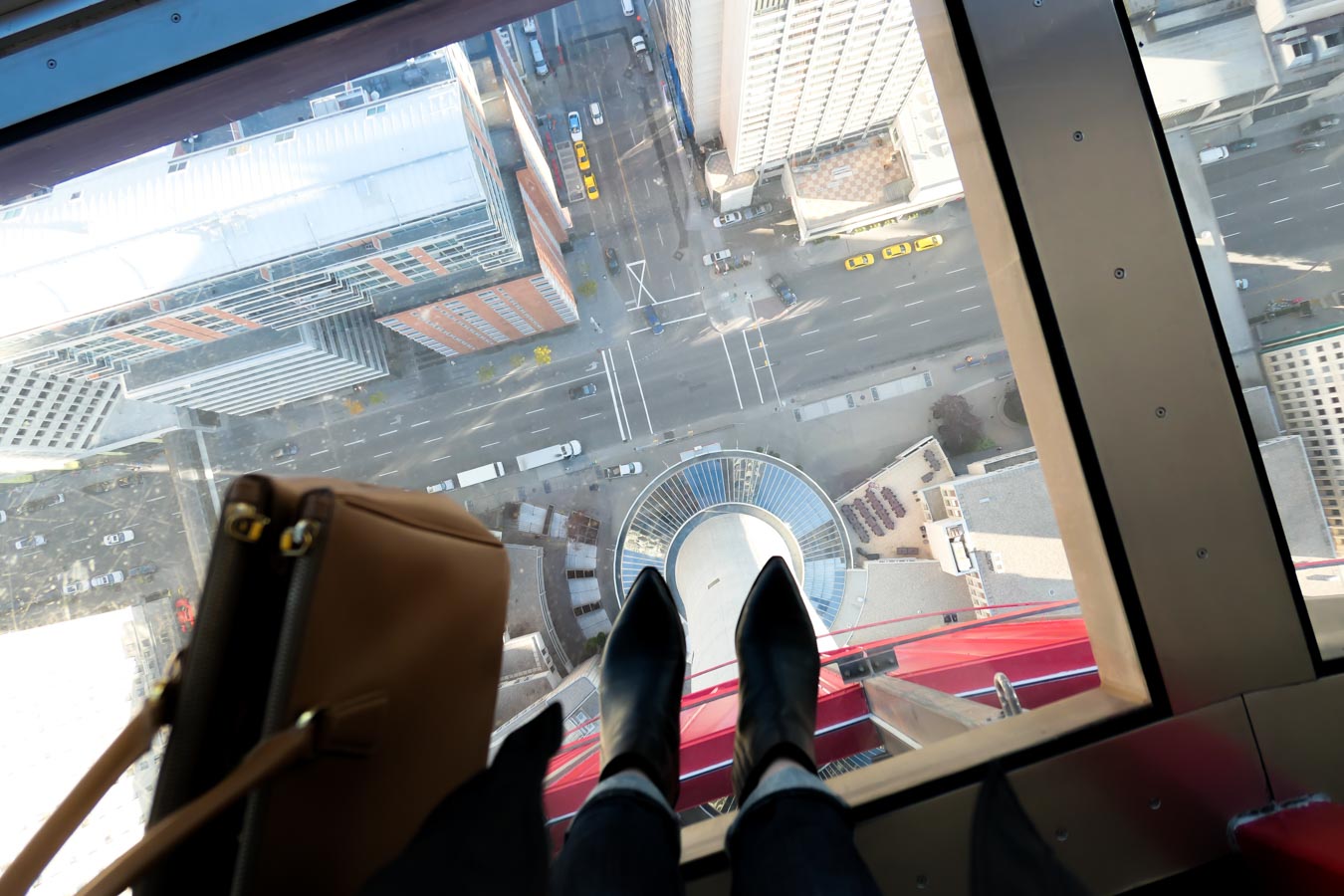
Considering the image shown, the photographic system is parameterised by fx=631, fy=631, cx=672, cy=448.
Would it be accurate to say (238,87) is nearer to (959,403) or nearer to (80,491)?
(80,491)

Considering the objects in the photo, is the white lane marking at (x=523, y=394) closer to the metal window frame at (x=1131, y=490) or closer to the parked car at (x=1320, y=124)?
the metal window frame at (x=1131, y=490)

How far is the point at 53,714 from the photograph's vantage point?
1868 millimetres

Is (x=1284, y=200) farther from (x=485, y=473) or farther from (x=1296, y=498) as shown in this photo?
(x=485, y=473)

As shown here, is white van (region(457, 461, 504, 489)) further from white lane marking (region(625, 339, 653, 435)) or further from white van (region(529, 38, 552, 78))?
white van (region(529, 38, 552, 78))

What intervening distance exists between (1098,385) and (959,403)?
219 cm

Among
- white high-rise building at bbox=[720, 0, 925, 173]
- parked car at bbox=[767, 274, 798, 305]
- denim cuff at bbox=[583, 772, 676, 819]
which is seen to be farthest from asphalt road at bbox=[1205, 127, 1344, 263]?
parked car at bbox=[767, 274, 798, 305]

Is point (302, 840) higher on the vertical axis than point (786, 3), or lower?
lower

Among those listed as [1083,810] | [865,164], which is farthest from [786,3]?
[1083,810]

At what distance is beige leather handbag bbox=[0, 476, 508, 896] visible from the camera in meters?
0.46

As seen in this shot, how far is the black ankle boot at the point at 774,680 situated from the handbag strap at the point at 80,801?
32.4 inches

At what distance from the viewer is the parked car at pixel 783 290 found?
3178 millimetres

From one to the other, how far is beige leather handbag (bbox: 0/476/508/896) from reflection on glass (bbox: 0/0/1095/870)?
4.02 feet

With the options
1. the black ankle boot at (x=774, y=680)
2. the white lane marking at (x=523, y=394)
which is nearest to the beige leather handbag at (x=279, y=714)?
the black ankle boot at (x=774, y=680)

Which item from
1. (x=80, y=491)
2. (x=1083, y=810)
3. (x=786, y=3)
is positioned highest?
(x=786, y=3)
